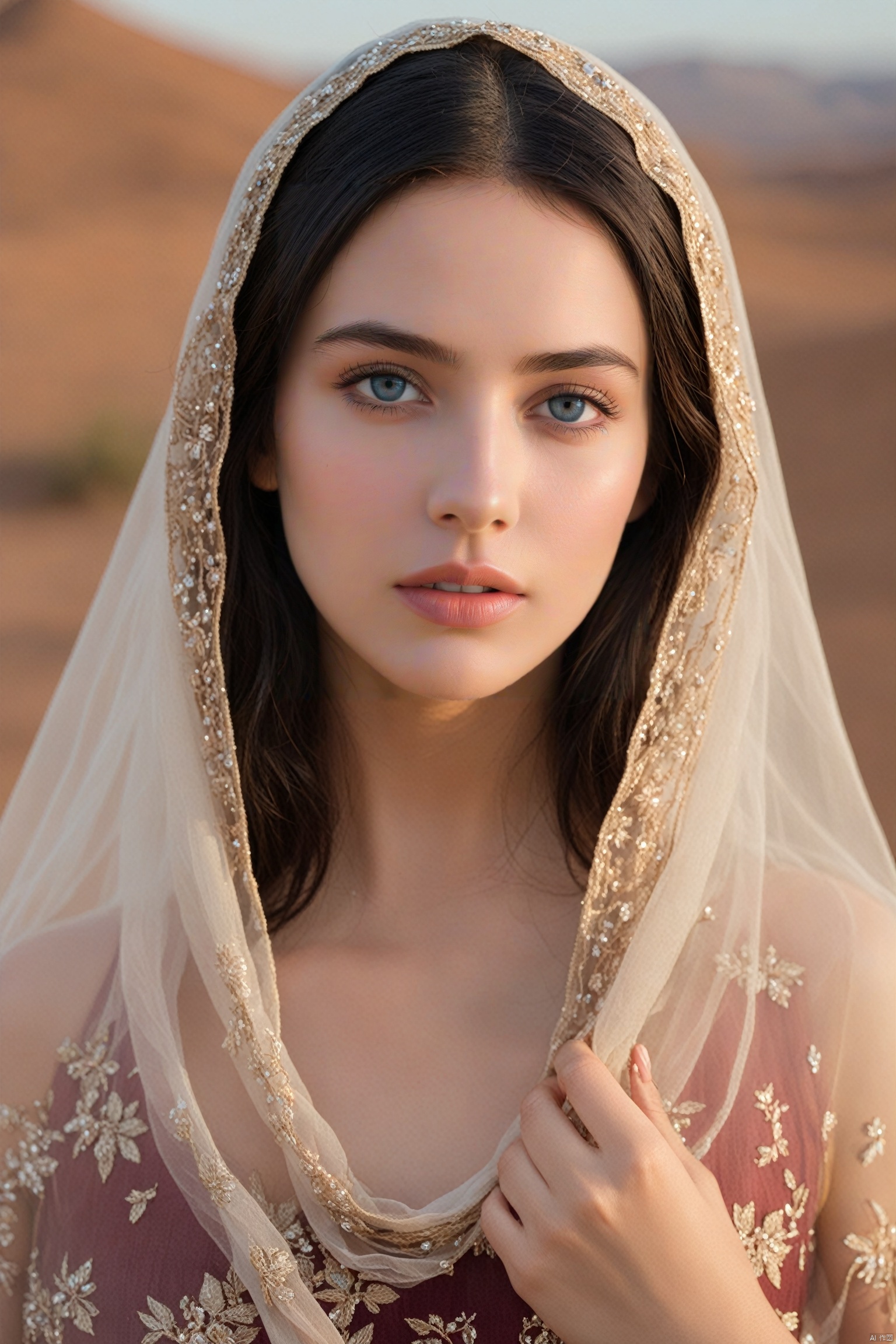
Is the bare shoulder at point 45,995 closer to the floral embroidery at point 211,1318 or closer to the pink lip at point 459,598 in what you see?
the floral embroidery at point 211,1318

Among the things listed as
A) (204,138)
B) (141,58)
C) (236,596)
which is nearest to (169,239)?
(204,138)

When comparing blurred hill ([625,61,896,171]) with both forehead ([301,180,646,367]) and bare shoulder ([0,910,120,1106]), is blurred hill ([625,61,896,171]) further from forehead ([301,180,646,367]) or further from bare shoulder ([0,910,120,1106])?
bare shoulder ([0,910,120,1106])

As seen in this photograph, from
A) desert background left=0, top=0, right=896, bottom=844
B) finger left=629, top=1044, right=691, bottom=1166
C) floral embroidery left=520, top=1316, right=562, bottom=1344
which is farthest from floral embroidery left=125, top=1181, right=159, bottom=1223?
desert background left=0, top=0, right=896, bottom=844

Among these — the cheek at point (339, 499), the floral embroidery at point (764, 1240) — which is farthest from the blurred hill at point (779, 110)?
the floral embroidery at point (764, 1240)

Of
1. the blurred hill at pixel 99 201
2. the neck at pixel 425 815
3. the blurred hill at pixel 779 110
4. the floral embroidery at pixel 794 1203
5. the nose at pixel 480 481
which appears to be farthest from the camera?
the blurred hill at pixel 779 110

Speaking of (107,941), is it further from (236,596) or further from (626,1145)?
(626,1145)

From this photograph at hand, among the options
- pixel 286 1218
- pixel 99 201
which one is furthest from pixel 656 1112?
pixel 99 201

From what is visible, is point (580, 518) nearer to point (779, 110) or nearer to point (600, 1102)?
point (600, 1102)

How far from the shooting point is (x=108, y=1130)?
1766mm

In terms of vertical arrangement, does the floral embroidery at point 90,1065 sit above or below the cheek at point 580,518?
below

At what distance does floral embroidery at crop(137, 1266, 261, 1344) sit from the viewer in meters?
1.64

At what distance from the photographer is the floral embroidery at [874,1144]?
1680mm

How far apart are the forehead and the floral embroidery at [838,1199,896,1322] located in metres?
1.10

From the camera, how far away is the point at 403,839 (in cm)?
191
